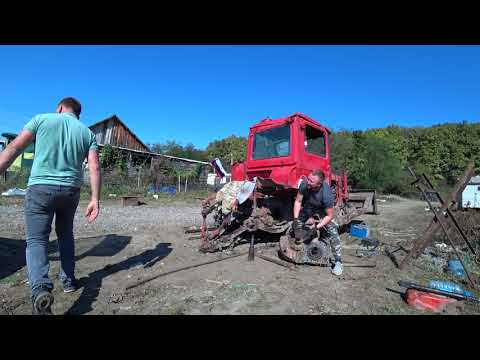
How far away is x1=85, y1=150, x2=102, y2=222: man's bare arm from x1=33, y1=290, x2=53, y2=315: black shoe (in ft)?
2.30

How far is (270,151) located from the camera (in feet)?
19.0

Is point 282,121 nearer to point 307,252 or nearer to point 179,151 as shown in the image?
point 307,252

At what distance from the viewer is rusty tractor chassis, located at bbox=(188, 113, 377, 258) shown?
462 cm

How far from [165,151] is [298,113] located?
39.8 metres

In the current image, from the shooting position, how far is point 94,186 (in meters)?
2.74

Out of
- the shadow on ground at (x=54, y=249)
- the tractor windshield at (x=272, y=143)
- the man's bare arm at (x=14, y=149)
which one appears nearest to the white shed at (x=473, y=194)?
the tractor windshield at (x=272, y=143)

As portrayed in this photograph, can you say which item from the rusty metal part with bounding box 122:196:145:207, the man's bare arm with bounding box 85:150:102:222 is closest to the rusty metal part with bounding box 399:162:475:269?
the man's bare arm with bounding box 85:150:102:222

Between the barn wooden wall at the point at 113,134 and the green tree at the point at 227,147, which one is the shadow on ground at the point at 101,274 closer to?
the barn wooden wall at the point at 113,134

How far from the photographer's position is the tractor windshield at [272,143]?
5.48 meters

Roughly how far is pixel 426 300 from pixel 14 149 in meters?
4.26

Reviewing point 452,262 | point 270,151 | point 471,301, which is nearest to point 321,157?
point 270,151

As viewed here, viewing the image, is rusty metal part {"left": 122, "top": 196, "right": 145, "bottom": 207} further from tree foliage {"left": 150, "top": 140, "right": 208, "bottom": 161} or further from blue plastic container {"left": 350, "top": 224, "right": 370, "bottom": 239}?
tree foliage {"left": 150, "top": 140, "right": 208, "bottom": 161}
